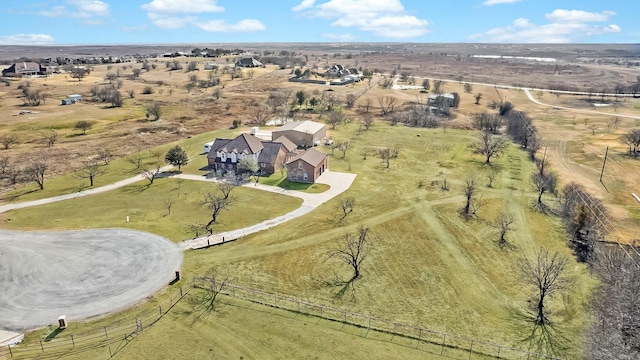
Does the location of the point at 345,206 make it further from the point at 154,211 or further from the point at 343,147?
the point at 343,147

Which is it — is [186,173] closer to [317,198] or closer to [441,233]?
[317,198]

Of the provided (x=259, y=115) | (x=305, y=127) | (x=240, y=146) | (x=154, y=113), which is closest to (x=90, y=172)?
(x=240, y=146)

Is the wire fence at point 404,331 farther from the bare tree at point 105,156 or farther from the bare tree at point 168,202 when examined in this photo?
the bare tree at point 105,156

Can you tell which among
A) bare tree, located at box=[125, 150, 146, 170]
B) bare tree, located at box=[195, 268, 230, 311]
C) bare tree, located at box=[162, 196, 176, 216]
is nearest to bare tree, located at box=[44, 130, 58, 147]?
bare tree, located at box=[125, 150, 146, 170]

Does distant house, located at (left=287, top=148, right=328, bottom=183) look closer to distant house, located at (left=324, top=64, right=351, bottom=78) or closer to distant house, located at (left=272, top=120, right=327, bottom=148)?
distant house, located at (left=272, top=120, right=327, bottom=148)

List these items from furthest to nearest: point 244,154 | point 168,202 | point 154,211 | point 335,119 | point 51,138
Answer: point 335,119 < point 51,138 < point 244,154 < point 168,202 < point 154,211

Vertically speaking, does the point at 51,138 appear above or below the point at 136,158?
above

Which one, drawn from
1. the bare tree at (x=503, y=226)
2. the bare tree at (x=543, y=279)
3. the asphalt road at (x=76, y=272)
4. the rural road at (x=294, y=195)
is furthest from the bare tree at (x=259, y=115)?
the bare tree at (x=543, y=279)
